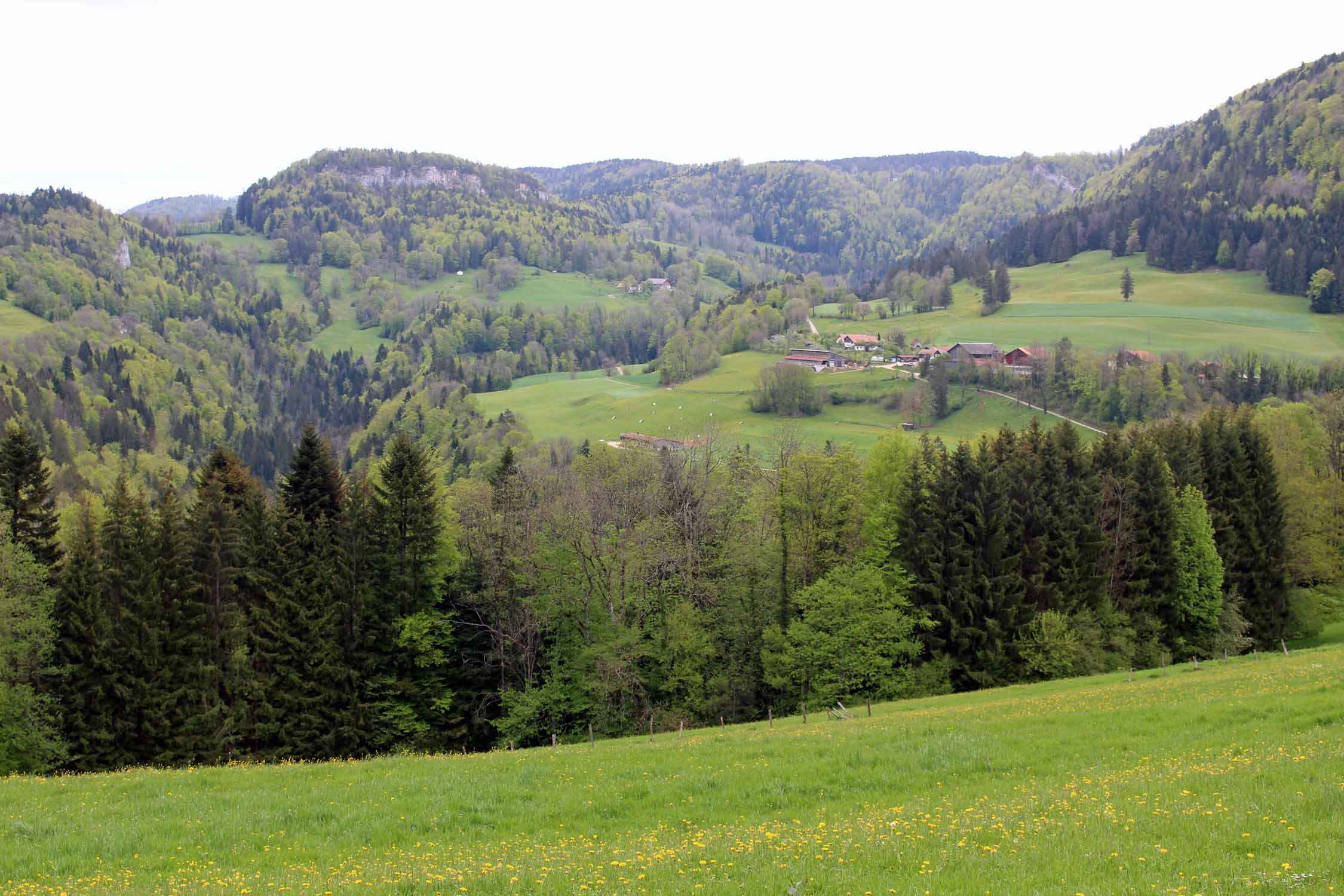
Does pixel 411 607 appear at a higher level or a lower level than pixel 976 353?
higher

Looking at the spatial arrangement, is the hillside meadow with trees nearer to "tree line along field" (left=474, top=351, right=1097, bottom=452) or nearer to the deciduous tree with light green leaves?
the deciduous tree with light green leaves

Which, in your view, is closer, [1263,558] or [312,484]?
[312,484]

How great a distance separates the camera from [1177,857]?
11.8 metres

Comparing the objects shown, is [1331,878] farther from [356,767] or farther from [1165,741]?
[356,767]

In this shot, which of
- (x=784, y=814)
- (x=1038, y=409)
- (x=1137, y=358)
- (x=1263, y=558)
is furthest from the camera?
(x=1137, y=358)

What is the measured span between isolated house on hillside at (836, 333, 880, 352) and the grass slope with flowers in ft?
541

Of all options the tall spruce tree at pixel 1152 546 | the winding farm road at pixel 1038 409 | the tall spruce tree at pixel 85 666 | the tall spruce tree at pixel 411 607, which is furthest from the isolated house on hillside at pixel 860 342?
the tall spruce tree at pixel 85 666

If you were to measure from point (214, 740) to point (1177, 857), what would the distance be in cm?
3921

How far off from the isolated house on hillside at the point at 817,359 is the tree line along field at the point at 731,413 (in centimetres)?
543

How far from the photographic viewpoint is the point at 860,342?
7648 inches

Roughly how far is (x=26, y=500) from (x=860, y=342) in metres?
168

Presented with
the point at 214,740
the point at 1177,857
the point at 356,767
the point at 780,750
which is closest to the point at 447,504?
the point at 214,740

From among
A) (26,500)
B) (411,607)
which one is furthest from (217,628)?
(26,500)

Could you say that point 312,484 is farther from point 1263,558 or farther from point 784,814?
point 1263,558
